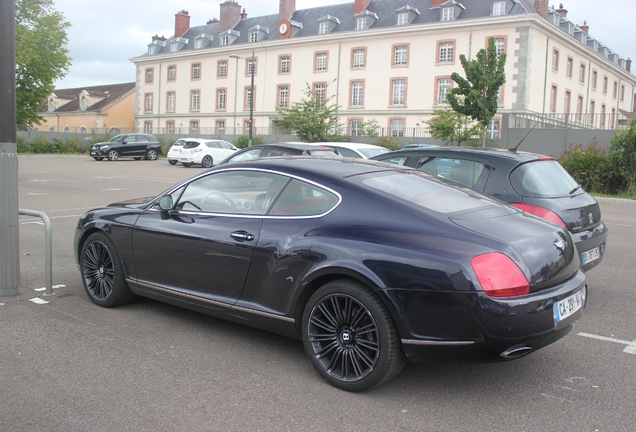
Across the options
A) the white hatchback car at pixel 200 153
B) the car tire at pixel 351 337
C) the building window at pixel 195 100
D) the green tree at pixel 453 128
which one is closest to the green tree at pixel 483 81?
the green tree at pixel 453 128

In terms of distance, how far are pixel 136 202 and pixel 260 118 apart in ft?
173

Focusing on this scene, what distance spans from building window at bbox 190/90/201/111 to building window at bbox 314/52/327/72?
14494 mm

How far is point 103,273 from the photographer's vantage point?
223 inches

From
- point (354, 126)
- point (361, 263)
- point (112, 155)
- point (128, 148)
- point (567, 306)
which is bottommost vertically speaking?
point (567, 306)

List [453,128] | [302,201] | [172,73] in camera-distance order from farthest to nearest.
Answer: [172,73] → [453,128] → [302,201]

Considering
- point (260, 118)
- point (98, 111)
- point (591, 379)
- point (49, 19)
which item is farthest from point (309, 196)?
point (98, 111)

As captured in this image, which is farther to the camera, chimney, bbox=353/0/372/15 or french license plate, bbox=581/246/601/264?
chimney, bbox=353/0/372/15

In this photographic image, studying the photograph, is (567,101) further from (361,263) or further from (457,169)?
(361,263)

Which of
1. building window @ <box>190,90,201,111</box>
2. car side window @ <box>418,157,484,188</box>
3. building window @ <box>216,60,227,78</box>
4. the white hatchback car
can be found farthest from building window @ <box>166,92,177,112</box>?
car side window @ <box>418,157,484,188</box>

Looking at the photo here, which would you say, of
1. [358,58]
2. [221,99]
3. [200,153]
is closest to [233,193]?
[200,153]

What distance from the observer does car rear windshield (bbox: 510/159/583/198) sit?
6160 millimetres

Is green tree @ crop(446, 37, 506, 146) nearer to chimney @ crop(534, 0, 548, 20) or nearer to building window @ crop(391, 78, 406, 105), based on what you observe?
chimney @ crop(534, 0, 548, 20)

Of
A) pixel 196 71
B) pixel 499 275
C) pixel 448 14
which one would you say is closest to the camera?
pixel 499 275

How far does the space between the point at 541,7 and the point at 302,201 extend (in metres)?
46.2
